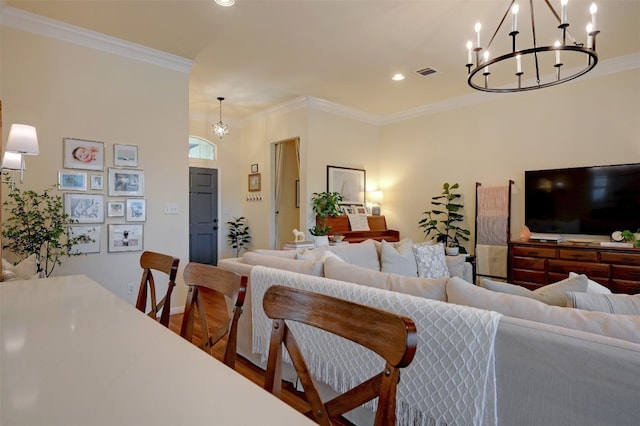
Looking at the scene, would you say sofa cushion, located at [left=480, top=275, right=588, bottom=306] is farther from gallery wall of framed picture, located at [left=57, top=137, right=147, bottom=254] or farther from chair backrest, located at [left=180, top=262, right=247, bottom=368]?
gallery wall of framed picture, located at [left=57, top=137, right=147, bottom=254]

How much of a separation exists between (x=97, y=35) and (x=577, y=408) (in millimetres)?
4557

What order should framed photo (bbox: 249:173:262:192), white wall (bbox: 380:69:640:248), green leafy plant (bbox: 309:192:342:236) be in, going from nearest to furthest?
white wall (bbox: 380:69:640:248)
green leafy plant (bbox: 309:192:342:236)
framed photo (bbox: 249:173:262:192)

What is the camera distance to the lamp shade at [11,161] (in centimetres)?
272

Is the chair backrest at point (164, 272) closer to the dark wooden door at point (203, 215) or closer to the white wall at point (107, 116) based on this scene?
the white wall at point (107, 116)

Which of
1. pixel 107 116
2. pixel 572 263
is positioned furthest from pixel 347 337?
pixel 572 263

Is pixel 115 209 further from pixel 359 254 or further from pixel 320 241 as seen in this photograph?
pixel 359 254

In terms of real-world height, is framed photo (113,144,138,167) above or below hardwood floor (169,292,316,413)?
above

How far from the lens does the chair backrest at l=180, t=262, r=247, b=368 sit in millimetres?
1103

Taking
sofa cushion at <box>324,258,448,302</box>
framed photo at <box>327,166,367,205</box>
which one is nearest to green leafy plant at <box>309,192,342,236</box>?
framed photo at <box>327,166,367,205</box>

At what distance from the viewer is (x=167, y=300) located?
150cm

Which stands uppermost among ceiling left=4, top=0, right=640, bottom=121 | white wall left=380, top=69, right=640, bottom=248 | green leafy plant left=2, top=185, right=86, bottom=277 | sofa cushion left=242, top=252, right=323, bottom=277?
ceiling left=4, top=0, right=640, bottom=121

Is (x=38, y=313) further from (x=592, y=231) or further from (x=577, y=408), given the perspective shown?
(x=592, y=231)

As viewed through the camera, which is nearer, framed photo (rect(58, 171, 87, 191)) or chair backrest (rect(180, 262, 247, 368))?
chair backrest (rect(180, 262, 247, 368))

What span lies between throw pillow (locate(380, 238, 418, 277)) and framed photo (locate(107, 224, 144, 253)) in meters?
2.66
